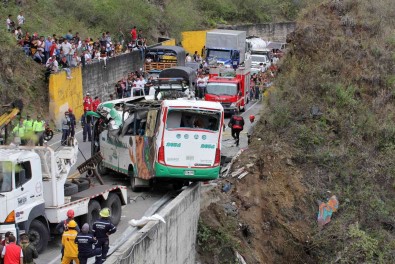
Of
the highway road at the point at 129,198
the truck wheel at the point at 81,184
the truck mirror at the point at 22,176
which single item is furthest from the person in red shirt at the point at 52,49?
the truck mirror at the point at 22,176

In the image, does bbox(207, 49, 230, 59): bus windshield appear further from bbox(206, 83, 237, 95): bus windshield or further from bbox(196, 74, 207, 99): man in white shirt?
bbox(196, 74, 207, 99): man in white shirt

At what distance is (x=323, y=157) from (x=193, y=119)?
8.17 meters

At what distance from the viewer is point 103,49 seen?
40.2 m

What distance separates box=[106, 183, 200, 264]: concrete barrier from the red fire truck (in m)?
16.5

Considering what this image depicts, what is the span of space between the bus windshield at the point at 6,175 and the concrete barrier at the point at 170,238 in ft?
8.43

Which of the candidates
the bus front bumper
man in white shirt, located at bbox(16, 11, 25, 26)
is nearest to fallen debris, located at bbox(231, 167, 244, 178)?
the bus front bumper

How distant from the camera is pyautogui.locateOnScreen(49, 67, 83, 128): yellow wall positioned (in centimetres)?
3259

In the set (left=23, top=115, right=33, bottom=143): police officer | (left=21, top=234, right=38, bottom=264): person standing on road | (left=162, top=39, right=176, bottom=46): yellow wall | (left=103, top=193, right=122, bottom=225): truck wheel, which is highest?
(left=162, top=39, right=176, bottom=46): yellow wall

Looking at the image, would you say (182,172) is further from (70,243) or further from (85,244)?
(85,244)

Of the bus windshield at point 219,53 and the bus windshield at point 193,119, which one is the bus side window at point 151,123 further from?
the bus windshield at point 219,53

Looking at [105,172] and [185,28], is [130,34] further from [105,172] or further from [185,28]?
[105,172]

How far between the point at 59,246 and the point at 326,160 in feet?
42.6

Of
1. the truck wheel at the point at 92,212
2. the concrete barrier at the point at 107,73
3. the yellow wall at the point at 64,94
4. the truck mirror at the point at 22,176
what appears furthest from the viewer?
the concrete barrier at the point at 107,73

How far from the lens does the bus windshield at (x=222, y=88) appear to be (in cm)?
3899
